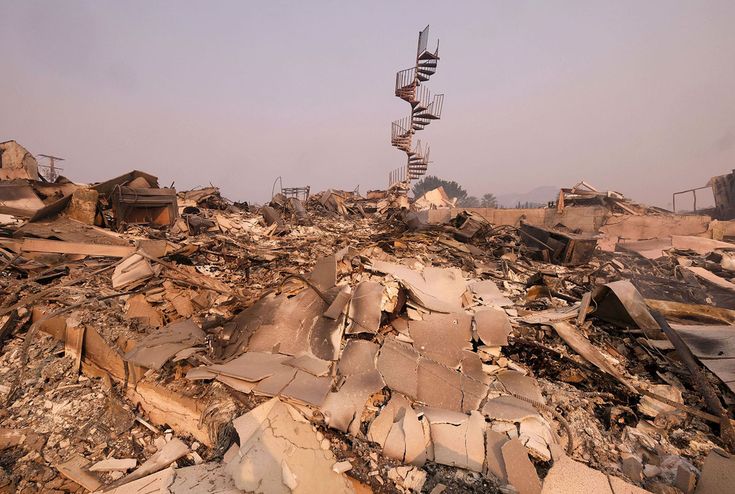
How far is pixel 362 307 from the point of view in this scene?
3.09m

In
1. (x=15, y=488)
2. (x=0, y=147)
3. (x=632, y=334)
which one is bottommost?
(x=15, y=488)

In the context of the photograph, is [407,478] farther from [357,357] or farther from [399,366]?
[357,357]

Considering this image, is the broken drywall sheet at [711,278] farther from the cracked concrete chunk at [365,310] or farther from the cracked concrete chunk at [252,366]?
the cracked concrete chunk at [252,366]

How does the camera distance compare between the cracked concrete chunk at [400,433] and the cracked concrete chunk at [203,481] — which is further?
the cracked concrete chunk at [400,433]

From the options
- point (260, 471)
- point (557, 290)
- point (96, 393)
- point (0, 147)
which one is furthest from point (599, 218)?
point (0, 147)

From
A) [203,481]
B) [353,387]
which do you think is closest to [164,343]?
[203,481]

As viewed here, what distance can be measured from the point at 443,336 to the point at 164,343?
2672 millimetres

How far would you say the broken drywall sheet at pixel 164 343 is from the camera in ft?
8.48

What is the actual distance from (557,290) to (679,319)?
1256 mm

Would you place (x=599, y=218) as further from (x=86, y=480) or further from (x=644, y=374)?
(x=86, y=480)

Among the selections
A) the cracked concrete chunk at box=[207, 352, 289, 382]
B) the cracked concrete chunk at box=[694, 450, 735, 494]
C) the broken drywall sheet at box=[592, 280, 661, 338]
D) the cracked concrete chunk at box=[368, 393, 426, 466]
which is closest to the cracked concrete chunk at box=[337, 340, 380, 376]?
the cracked concrete chunk at box=[368, 393, 426, 466]

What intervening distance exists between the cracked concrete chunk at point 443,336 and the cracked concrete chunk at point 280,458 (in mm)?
1279

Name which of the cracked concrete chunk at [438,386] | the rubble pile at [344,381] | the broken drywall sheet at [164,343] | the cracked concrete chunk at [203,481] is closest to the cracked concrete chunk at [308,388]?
the rubble pile at [344,381]

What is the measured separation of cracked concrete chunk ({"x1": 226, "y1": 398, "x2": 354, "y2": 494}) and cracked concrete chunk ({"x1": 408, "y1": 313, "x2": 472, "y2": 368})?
1.28 metres
